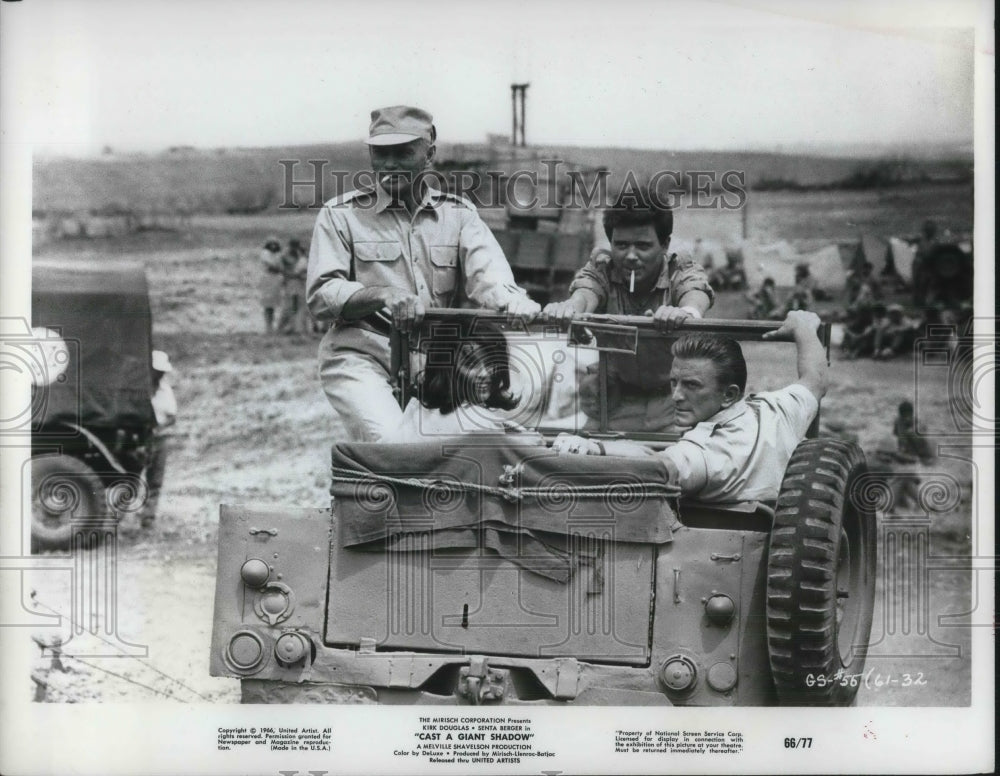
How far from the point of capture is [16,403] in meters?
5.94

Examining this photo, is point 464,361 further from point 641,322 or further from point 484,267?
point 641,322

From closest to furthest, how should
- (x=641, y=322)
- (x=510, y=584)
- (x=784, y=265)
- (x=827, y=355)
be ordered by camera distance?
(x=510, y=584)
(x=641, y=322)
(x=827, y=355)
(x=784, y=265)

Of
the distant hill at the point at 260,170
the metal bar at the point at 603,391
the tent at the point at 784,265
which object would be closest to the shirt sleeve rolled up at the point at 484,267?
the distant hill at the point at 260,170

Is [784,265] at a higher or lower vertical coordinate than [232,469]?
higher

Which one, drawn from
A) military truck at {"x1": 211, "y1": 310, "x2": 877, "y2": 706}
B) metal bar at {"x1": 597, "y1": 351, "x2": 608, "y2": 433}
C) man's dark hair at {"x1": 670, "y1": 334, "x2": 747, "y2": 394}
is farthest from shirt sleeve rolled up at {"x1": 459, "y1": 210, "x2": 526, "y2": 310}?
man's dark hair at {"x1": 670, "y1": 334, "x2": 747, "y2": 394}

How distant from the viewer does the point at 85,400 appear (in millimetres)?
5926

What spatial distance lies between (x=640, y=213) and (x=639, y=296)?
387 mm

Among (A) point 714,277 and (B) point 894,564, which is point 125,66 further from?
Result: (B) point 894,564

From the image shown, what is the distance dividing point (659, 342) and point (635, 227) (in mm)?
546

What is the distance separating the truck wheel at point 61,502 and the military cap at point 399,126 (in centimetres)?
197

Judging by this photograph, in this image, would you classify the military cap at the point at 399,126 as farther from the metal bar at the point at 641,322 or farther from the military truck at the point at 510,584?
the military truck at the point at 510,584

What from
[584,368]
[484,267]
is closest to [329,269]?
[484,267]

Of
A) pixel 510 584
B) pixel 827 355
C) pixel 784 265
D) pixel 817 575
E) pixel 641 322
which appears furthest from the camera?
pixel 784 265

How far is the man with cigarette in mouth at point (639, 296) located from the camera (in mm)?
5750
